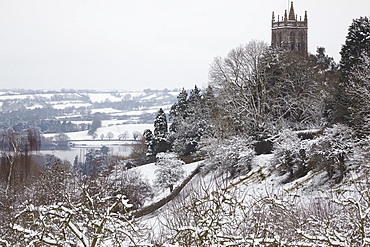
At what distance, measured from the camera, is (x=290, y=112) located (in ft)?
102

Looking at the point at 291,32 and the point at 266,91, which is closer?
the point at 266,91

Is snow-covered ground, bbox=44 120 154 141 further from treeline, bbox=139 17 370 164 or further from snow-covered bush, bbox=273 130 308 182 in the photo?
snow-covered bush, bbox=273 130 308 182

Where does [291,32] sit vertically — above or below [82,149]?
above

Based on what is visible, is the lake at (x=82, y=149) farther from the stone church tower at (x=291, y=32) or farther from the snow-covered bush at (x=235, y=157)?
the snow-covered bush at (x=235, y=157)

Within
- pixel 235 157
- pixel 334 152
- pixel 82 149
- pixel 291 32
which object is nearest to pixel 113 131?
pixel 82 149

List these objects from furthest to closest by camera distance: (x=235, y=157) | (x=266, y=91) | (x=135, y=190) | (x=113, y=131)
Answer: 1. (x=113, y=131)
2. (x=266, y=91)
3. (x=235, y=157)
4. (x=135, y=190)

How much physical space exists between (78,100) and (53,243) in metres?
184

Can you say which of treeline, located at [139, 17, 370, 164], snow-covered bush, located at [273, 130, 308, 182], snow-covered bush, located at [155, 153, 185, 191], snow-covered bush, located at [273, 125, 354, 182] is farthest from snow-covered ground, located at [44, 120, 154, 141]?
snow-covered bush, located at [273, 125, 354, 182]

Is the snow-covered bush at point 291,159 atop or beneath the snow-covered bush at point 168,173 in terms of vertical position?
atop

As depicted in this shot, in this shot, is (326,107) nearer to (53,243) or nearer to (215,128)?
(215,128)

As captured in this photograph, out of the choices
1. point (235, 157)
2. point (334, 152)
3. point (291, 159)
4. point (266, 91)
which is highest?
point (266, 91)

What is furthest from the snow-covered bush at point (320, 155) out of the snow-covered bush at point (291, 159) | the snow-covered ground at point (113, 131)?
the snow-covered ground at point (113, 131)

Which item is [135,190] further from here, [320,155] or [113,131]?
[113,131]

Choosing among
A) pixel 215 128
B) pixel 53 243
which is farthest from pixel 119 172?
pixel 53 243
